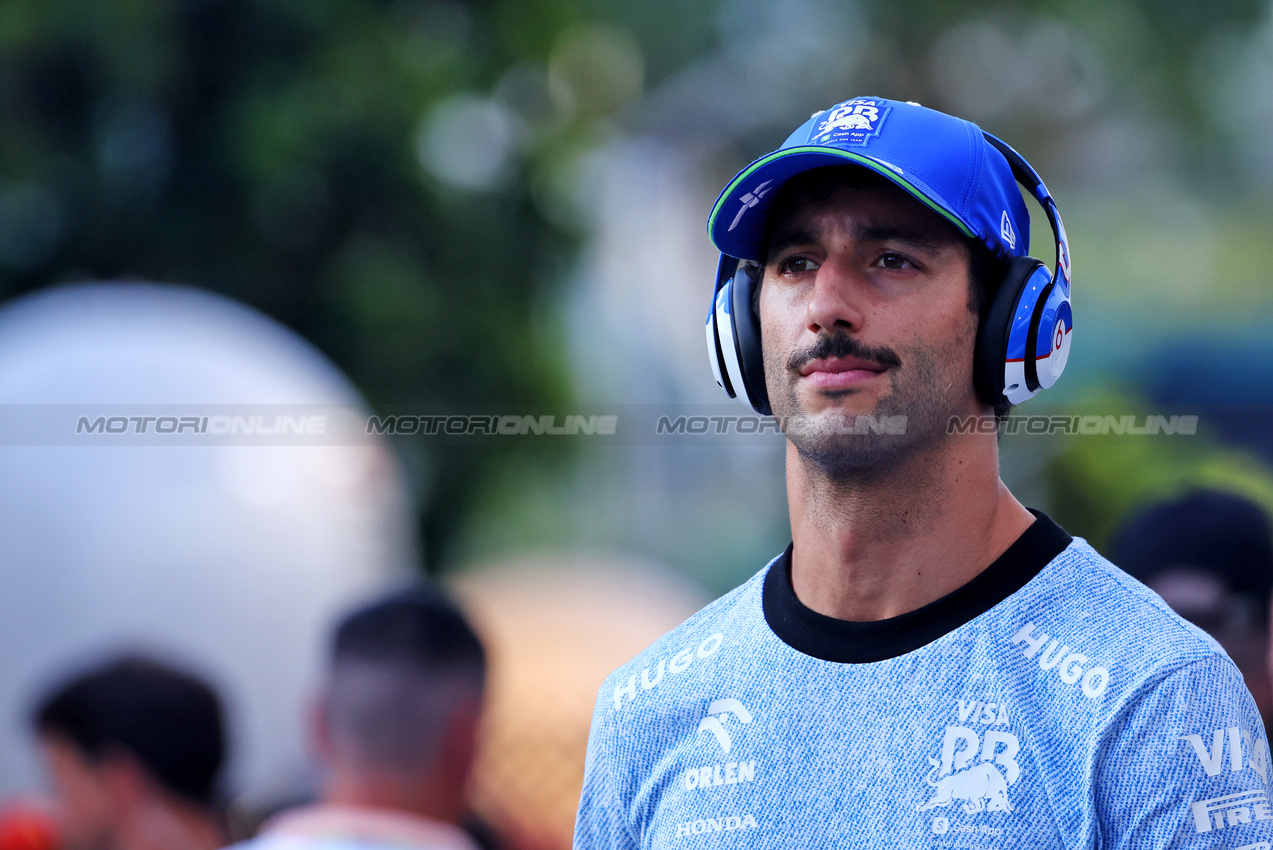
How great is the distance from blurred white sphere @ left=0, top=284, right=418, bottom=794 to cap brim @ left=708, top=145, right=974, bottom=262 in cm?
385

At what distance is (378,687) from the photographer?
340 cm

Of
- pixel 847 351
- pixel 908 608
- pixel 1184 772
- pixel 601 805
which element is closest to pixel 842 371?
pixel 847 351

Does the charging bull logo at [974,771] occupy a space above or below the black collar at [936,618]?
below

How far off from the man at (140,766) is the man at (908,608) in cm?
252

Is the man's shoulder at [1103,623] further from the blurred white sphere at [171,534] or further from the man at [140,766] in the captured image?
the blurred white sphere at [171,534]

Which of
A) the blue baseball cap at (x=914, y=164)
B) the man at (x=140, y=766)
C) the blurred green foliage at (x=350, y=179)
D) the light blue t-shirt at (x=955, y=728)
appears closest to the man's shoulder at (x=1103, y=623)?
the light blue t-shirt at (x=955, y=728)

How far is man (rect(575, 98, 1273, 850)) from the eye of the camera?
1.54 meters

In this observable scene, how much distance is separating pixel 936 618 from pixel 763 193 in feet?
2.35

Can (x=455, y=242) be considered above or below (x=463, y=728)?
above

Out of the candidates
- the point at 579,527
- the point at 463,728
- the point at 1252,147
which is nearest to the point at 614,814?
the point at 463,728

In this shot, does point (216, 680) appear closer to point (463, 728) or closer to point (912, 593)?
point (463, 728)

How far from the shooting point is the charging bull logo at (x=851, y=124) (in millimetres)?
1787

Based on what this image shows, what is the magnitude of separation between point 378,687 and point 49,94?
6.95m

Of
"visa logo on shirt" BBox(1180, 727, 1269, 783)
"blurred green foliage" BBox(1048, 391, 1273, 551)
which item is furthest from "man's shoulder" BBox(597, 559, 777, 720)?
"blurred green foliage" BBox(1048, 391, 1273, 551)
